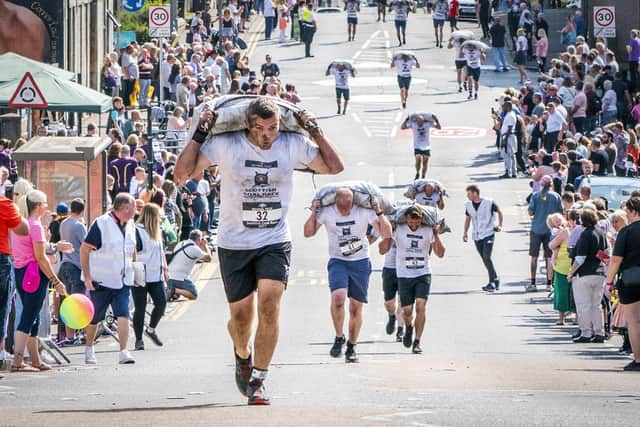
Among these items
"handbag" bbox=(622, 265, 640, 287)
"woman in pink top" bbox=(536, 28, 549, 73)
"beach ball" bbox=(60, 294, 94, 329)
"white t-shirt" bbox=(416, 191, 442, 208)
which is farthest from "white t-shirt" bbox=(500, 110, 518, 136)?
"beach ball" bbox=(60, 294, 94, 329)

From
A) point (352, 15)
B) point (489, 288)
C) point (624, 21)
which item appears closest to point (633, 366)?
point (489, 288)

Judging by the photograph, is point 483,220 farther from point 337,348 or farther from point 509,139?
point 509,139

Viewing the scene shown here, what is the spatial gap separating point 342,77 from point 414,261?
27.5 m

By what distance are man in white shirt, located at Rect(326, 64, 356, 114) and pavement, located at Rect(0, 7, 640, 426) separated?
3.89 meters

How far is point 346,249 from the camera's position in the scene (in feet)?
52.4

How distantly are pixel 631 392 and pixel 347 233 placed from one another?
15.1 feet

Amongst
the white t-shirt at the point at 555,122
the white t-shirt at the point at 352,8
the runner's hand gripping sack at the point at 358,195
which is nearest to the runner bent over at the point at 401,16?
the white t-shirt at the point at 352,8

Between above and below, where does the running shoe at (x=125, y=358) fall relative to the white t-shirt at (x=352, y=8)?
below

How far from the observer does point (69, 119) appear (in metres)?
38.5

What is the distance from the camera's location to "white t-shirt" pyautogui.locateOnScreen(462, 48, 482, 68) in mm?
46250

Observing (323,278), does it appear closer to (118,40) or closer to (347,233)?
(347,233)

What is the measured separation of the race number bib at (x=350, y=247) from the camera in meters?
16.0

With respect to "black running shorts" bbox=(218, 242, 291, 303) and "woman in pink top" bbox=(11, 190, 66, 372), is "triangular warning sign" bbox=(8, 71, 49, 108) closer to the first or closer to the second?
"woman in pink top" bbox=(11, 190, 66, 372)

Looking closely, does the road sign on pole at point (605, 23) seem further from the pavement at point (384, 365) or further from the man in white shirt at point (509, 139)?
the pavement at point (384, 365)
